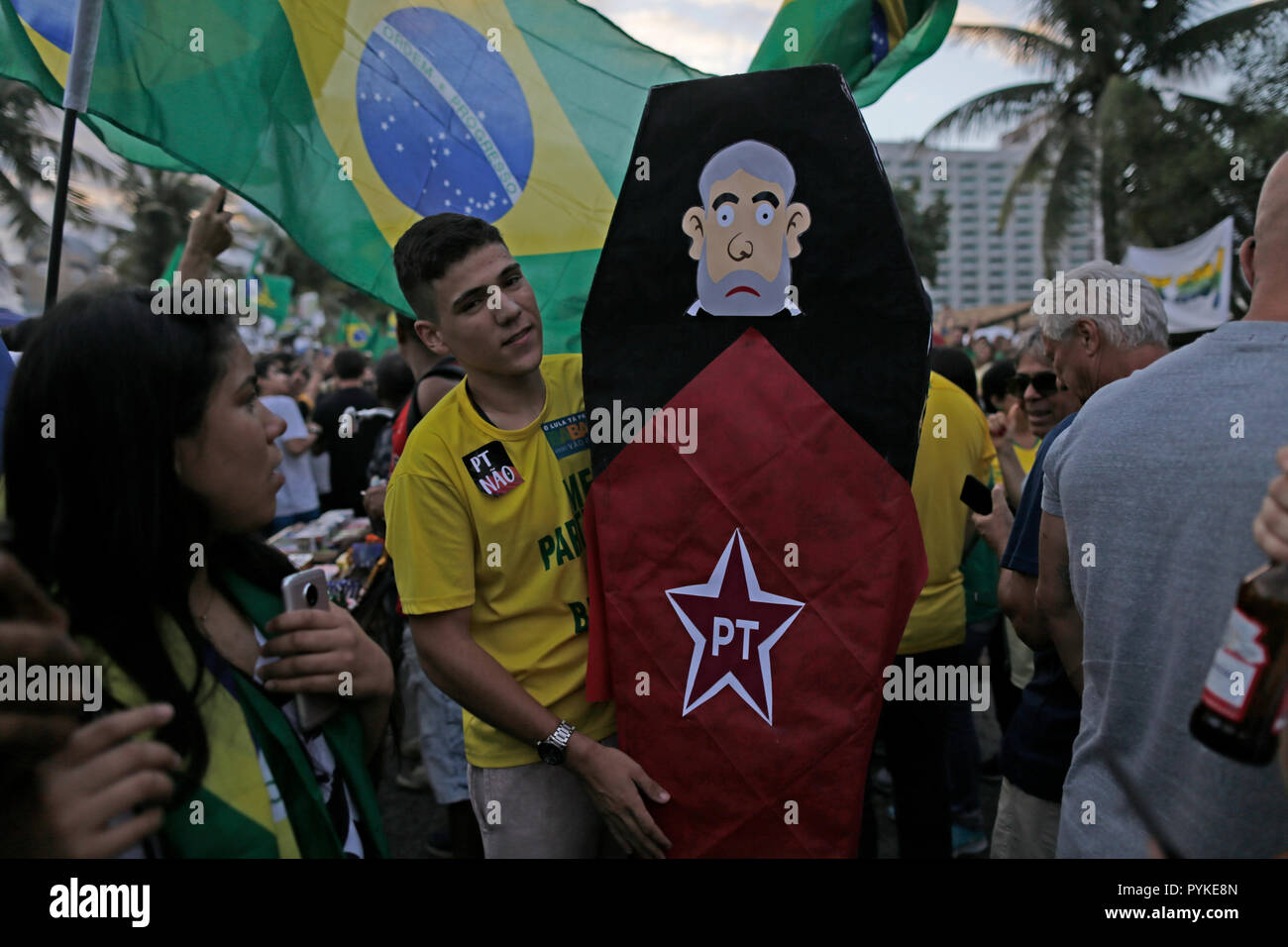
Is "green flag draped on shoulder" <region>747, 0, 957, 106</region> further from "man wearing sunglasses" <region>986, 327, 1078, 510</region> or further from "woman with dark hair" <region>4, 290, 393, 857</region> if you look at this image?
"woman with dark hair" <region>4, 290, 393, 857</region>

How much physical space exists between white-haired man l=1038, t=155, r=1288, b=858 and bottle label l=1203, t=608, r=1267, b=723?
0.90 ft

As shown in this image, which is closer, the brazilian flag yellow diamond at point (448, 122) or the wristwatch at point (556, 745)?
the wristwatch at point (556, 745)

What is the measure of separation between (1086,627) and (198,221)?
231 cm

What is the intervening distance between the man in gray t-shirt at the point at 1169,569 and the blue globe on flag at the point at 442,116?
233cm

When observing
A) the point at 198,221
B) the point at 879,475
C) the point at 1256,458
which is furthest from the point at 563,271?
the point at 1256,458

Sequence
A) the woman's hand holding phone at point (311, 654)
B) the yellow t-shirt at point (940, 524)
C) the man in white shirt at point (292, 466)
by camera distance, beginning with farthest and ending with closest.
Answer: the man in white shirt at point (292, 466), the yellow t-shirt at point (940, 524), the woman's hand holding phone at point (311, 654)

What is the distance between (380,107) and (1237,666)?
3.06 metres

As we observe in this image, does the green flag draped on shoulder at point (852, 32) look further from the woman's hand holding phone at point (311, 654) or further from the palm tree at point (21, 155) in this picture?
the palm tree at point (21, 155)

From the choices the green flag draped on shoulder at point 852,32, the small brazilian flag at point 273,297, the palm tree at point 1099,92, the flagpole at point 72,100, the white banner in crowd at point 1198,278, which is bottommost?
the flagpole at point 72,100

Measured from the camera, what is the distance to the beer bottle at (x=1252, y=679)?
1.03 metres

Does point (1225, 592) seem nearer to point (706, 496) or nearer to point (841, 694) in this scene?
point (841, 694)

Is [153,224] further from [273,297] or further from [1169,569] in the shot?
[1169,569]

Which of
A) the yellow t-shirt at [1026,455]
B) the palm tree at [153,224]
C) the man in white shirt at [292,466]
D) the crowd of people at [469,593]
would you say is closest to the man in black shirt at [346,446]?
the man in white shirt at [292,466]

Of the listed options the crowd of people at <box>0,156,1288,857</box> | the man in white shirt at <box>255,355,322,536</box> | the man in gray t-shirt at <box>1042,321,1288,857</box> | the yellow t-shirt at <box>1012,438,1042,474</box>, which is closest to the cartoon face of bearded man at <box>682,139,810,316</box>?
the crowd of people at <box>0,156,1288,857</box>
